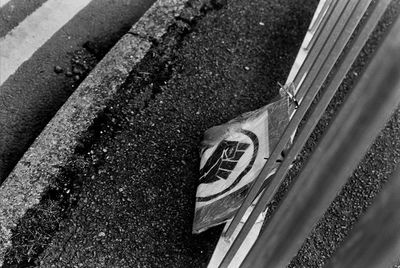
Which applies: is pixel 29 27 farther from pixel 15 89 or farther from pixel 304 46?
pixel 304 46

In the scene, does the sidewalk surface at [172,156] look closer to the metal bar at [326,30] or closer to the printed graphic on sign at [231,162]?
the printed graphic on sign at [231,162]

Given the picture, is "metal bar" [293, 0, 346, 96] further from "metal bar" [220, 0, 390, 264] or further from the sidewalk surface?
"metal bar" [220, 0, 390, 264]

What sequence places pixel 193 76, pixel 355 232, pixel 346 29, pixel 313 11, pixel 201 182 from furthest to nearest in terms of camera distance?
pixel 313 11, pixel 193 76, pixel 201 182, pixel 346 29, pixel 355 232

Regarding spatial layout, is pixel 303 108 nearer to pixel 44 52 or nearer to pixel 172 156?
pixel 172 156

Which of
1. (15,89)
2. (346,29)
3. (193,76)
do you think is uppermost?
(346,29)

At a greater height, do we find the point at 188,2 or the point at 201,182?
the point at 188,2

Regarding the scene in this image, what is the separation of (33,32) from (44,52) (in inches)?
7.2

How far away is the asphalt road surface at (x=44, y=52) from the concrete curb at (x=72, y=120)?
0.65ft

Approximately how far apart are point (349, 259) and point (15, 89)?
2.43m

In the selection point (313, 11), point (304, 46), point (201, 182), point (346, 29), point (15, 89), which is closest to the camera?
point (346, 29)

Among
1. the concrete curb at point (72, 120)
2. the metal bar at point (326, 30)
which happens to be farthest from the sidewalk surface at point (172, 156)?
the metal bar at point (326, 30)

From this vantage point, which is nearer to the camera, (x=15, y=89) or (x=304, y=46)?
(x=15, y=89)

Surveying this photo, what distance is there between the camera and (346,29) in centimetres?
205

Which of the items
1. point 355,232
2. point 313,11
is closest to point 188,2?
point 313,11
